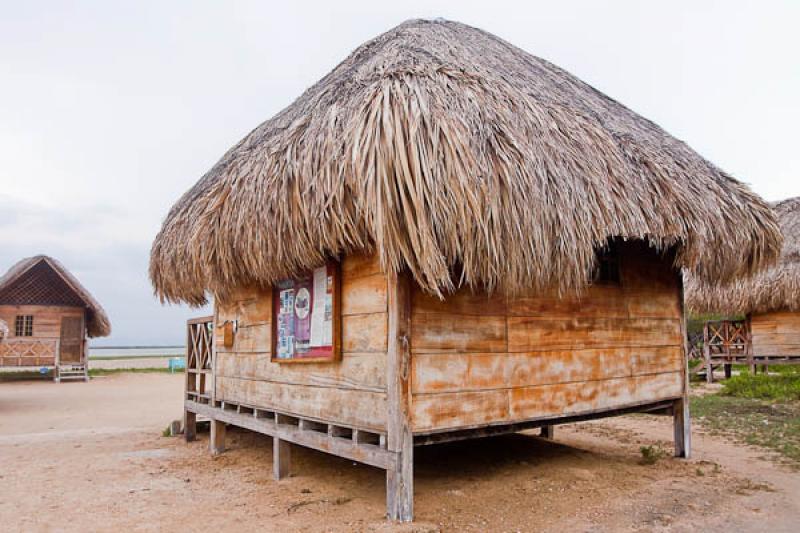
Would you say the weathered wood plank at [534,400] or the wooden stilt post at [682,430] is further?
the wooden stilt post at [682,430]

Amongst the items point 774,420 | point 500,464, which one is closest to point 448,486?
point 500,464

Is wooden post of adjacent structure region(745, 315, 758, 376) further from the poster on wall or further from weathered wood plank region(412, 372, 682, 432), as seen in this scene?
the poster on wall

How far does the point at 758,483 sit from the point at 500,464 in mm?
2408

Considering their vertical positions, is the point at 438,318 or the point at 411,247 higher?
the point at 411,247

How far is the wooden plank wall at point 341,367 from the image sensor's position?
4535 millimetres

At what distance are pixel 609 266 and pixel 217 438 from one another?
5.21 m

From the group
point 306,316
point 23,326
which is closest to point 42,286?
point 23,326

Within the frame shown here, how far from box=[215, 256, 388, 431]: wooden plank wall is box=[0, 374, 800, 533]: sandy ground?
2.50 feet

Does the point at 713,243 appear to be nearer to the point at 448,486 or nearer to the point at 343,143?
the point at 448,486

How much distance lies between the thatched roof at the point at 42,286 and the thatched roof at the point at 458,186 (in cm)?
1597

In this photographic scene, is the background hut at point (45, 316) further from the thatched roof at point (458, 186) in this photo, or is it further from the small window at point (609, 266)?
the small window at point (609, 266)

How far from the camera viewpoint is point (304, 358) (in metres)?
5.32

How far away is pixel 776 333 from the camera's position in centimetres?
1460

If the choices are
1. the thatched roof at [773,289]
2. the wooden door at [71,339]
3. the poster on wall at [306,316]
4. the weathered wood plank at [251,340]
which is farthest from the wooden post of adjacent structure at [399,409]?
the wooden door at [71,339]
